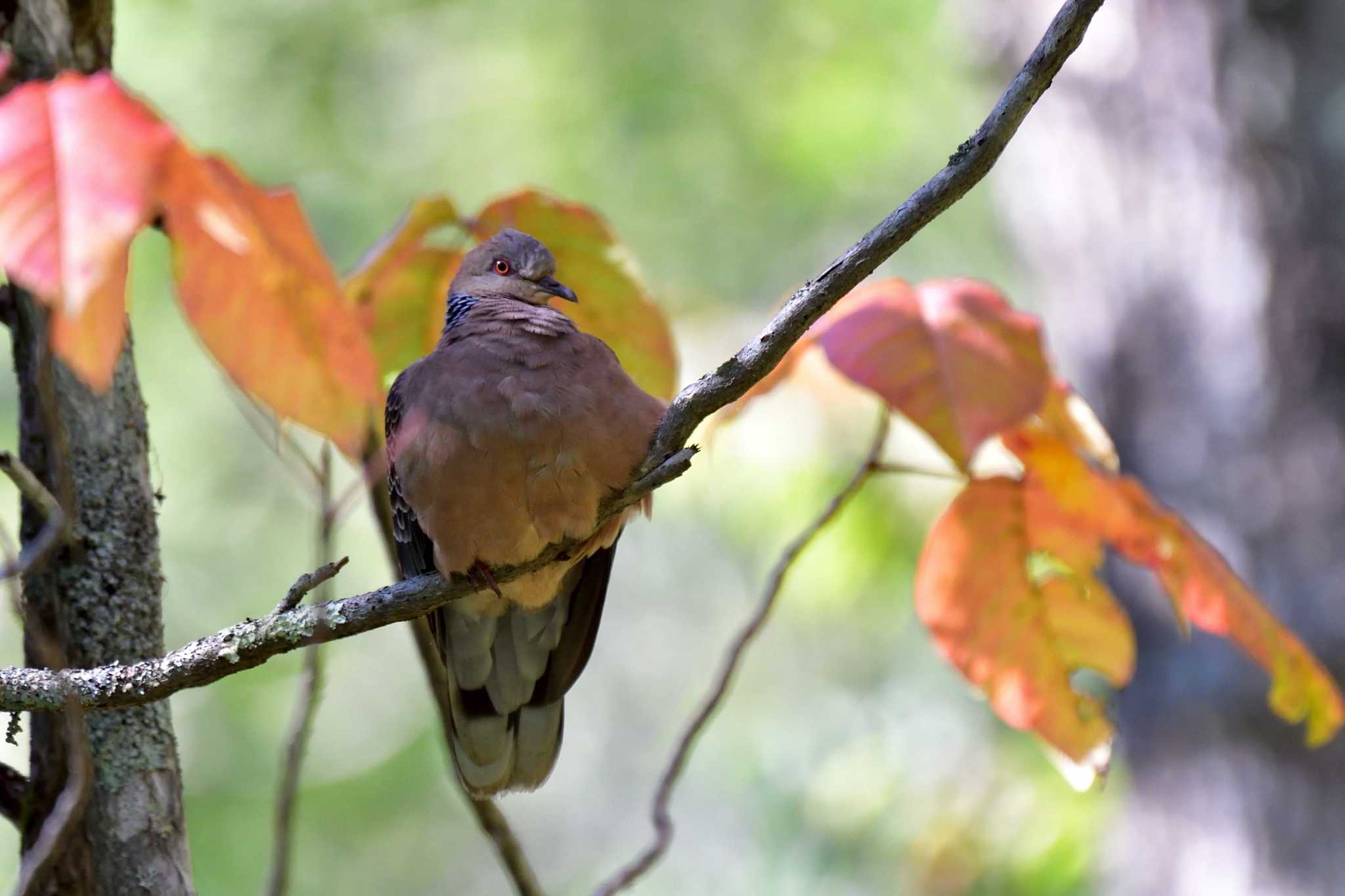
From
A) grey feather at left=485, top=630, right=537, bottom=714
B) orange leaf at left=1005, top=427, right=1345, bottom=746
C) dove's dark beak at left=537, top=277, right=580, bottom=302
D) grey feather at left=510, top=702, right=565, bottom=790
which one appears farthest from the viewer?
grey feather at left=485, top=630, right=537, bottom=714

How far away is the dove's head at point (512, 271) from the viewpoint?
136 inches

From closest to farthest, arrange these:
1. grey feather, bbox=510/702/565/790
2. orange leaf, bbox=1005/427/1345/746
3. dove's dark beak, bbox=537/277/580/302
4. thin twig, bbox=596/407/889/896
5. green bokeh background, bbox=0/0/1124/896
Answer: orange leaf, bbox=1005/427/1345/746
thin twig, bbox=596/407/889/896
dove's dark beak, bbox=537/277/580/302
grey feather, bbox=510/702/565/790
green bokeh background, bbox=0/0/1124/896

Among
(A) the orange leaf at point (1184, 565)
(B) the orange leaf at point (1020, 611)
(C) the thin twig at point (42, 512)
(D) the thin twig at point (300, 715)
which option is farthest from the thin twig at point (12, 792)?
(A) the orange leaf at point (1184, 565)

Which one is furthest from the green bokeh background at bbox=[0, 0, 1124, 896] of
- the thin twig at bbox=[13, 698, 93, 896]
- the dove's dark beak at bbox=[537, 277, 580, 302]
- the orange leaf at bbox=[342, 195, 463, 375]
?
the thin twig at bbox=[13, 698, 93, 896]

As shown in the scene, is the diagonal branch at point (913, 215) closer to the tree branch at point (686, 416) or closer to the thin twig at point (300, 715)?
the tree branch at point (686, 416)

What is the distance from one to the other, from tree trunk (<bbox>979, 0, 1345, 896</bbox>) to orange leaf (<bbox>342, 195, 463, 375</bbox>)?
305 centimetres


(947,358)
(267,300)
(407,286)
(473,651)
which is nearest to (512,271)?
(407,286)

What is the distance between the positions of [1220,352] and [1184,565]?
105 inches

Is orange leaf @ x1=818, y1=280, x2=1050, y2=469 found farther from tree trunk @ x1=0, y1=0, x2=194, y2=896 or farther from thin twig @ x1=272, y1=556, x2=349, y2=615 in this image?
tree trunk @ x1=0, y1=0, x2=194, y2=896

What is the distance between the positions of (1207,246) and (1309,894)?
2.33 m

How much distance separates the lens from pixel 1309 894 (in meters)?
4.53

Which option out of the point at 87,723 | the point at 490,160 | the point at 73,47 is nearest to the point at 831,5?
the point at 490,160

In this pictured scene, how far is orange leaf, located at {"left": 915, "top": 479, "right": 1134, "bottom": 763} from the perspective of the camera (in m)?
2.60

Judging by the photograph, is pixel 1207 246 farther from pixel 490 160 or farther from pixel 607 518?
pixel 490 160
